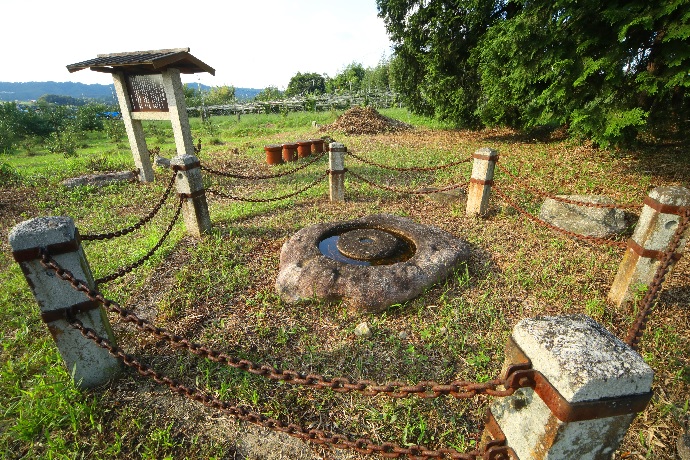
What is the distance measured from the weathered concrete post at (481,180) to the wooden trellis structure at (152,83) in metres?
6.23

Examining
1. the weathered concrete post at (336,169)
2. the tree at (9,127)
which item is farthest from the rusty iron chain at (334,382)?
the tree at (9,127)

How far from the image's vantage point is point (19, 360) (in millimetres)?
3084

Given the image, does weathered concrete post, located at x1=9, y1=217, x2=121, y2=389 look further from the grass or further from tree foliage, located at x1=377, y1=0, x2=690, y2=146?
tree foliage, located at x1=377, y1=0, x2=690, y2=146

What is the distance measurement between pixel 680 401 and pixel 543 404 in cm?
232

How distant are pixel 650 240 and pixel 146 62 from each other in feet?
29.3

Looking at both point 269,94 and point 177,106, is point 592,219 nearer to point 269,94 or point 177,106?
point 177,106

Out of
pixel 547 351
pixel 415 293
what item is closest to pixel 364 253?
pixel 415 293

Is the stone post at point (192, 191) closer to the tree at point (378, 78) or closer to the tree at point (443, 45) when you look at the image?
the tree at point (443, 45)

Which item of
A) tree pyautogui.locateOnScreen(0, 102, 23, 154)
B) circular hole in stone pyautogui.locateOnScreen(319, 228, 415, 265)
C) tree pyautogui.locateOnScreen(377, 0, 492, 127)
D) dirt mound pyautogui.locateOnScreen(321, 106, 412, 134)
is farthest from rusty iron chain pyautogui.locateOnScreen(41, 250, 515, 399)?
tree pyautogui.locateOnScreen(0, 102, 23, 154)

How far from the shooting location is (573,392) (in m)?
1.16

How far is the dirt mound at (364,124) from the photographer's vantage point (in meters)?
15.7

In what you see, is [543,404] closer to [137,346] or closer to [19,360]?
Answer: [137,346]

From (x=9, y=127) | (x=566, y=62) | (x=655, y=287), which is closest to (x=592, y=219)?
(x=655, y=287)

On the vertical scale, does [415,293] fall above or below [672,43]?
below
